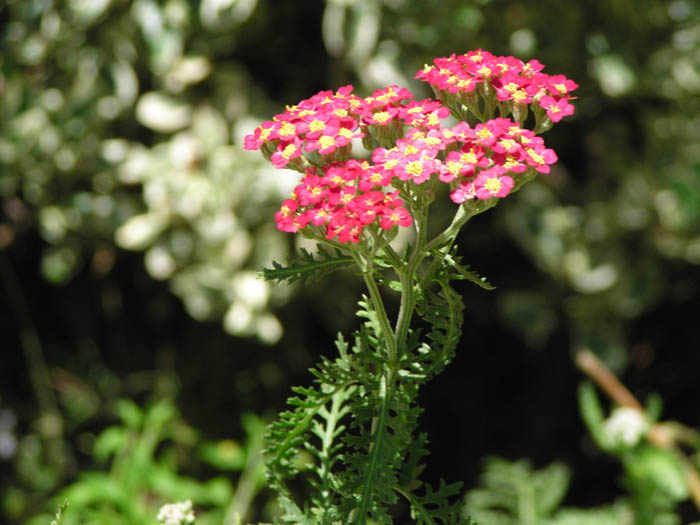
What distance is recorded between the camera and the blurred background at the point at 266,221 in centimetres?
166

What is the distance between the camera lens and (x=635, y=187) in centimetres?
177

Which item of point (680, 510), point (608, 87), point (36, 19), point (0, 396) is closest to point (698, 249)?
point (608, 87)

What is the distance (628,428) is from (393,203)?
958 mm

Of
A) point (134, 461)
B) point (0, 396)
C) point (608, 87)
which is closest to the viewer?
point (134, 461)

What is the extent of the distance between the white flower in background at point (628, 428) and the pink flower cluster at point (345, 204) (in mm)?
911

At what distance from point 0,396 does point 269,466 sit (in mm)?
1818

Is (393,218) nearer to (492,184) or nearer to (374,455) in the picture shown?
(492,184)

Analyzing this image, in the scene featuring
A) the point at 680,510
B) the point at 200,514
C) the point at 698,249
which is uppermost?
the point at 698,249

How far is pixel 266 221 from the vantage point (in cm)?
176

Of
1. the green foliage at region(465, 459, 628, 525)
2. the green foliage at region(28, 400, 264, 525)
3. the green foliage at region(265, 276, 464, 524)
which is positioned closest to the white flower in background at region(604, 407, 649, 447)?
the green foliage at region(465, 459, 628, 525)

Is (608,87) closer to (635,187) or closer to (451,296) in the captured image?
(635,187)

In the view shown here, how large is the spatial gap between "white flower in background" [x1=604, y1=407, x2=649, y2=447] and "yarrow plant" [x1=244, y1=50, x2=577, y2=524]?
75 centimetres

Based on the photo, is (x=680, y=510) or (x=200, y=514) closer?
(x=680, y=510)

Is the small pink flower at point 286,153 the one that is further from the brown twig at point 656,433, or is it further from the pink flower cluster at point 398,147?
the brown twig at point 656,433
